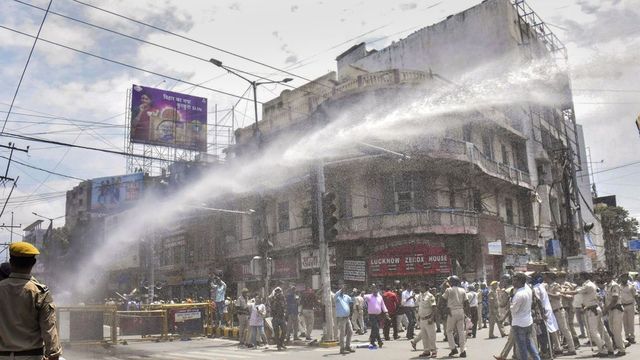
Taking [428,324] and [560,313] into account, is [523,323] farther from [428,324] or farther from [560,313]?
[428,324]

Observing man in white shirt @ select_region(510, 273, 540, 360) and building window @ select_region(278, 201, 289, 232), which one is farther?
building window @ select_region(278, 201, 289, 232)

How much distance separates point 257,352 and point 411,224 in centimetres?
1182

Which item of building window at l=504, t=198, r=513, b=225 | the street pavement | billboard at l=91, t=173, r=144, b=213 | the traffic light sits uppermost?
billboard at l=91, t=173, r=144, b=213

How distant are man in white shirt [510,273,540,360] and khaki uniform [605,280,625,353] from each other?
322 cm

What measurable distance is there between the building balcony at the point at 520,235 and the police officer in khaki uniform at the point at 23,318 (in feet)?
89.6

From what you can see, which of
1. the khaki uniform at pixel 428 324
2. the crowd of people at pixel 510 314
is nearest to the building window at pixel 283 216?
the crowd of people at pixel 510 314

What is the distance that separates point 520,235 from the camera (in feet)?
100.0

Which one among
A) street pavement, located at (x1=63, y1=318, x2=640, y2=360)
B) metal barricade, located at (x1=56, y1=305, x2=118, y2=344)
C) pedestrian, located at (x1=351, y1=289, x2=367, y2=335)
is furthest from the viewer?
pedestrian, located at (x1=351, y1=289, x2=367, y2=335)

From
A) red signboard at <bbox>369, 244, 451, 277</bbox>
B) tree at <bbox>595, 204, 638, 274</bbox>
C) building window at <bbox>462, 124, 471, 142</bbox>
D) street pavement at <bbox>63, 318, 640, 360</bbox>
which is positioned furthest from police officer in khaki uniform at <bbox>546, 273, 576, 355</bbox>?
tree at <bbox>595, 204, 638, 274</bbox>

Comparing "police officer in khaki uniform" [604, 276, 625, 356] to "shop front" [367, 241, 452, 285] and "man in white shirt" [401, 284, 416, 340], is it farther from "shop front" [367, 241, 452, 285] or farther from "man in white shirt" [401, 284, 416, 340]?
"shop front" [367, 241, 452, 285]

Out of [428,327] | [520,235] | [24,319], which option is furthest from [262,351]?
[520,235]

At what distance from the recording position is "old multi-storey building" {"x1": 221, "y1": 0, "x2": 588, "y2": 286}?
2411 centimetres

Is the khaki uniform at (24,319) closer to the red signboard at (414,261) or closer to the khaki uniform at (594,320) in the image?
the khaki uniform at (594,320)

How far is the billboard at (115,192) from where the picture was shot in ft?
182
